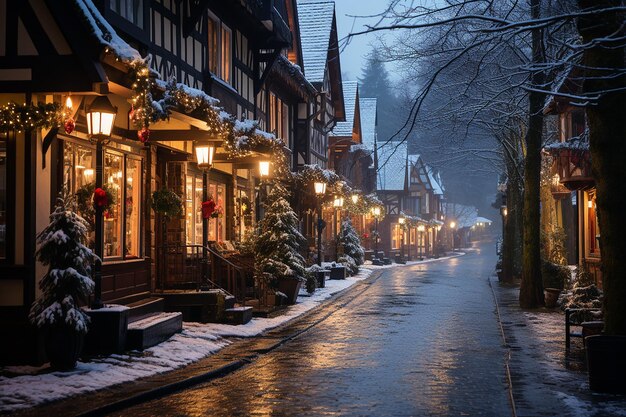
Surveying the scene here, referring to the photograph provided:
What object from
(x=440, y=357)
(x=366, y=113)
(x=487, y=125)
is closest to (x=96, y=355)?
(x=440, y=357)

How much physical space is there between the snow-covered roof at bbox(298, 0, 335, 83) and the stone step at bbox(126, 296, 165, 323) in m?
26.9

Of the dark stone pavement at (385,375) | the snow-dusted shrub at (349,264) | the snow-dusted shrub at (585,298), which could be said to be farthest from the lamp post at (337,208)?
the snow-dusted shrub at (585,298)

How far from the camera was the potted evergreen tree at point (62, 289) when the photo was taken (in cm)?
1269

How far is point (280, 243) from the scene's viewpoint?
26203mm

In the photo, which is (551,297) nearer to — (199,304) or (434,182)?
(199,304)

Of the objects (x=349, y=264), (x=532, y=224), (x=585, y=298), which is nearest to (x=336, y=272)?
(x=349, y=264)

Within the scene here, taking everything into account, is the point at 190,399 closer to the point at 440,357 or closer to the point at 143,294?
the point at 440,357

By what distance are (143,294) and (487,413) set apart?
385 inches

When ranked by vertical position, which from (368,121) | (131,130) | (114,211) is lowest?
(114,211)

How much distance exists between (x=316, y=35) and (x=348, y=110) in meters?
12.0

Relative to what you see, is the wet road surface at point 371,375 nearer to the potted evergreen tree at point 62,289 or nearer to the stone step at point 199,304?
the potted evergreen tree at point 62,289

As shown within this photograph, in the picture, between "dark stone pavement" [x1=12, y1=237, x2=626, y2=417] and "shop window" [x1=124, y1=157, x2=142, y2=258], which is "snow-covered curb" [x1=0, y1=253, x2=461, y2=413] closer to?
"dark stone pavement" [x1=12, y1=237, x2=626, y2=417]

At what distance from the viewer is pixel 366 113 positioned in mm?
71562

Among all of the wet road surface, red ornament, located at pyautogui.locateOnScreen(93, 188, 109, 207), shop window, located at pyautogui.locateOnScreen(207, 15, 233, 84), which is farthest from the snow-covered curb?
shop window, located at pyautogui.locateOnScreen(207, 15, 233, 84)
